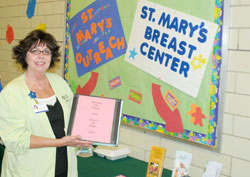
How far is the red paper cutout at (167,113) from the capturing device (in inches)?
82.0

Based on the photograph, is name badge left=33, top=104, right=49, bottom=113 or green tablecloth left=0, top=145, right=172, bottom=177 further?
green tablecloth left=0, top=145, right=172, bottom=177

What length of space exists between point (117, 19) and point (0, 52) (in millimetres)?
2284

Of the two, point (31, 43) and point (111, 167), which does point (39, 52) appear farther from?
point (111, 167)

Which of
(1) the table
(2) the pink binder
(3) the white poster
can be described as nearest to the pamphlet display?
(1) the table

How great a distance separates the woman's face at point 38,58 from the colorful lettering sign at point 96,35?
0.75 meters

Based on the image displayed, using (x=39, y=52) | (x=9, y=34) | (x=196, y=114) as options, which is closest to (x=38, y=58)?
(x=39, y=52)

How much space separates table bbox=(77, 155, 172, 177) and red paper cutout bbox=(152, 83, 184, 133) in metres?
0.34

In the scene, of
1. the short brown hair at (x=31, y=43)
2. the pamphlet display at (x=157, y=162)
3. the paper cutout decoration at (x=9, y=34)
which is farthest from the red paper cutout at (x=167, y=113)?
the paper cutout decoration at (x=9, y=34)

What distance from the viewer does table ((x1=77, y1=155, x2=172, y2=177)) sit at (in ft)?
6.77

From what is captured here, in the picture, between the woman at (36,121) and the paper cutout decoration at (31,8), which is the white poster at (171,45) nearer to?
the woman at (36,121)

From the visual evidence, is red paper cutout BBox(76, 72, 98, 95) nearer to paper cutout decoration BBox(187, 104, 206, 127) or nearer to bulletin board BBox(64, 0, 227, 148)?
bulletin board BBox(64, 0, 227, 148)

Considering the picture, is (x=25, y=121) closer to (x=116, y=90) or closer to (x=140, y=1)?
(x=116, y=90)

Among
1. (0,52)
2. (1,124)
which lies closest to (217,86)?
(1,124)

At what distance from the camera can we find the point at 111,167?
2174 millimetres
